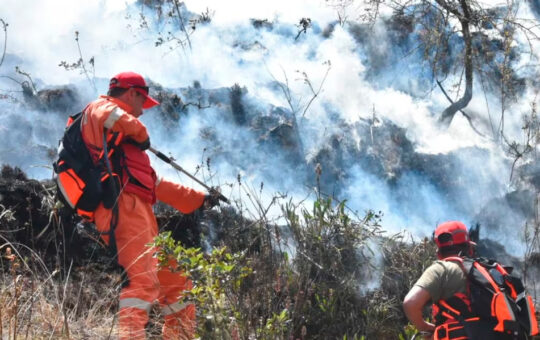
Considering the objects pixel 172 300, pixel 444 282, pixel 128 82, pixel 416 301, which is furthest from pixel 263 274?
pixel 128 82

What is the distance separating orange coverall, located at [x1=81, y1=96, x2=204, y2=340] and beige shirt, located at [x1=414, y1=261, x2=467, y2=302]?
1265mm

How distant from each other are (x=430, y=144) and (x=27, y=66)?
429 cm

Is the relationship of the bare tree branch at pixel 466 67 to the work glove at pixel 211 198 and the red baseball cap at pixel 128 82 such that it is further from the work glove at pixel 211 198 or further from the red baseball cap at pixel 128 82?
the red baseball cap at pixel 128 82

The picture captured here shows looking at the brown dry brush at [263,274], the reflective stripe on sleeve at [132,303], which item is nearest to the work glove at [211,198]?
the brown dry brush at [263,274]

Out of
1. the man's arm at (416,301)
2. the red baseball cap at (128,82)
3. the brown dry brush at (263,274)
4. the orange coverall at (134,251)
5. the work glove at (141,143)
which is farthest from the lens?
the red baseball cap at (128,82)

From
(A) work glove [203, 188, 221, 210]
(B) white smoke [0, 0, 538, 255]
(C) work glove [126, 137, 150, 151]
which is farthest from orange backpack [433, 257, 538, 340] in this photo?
(B) white smoke [0, 0, 538, 255]

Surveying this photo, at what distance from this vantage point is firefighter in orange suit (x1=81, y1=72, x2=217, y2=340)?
3.81m

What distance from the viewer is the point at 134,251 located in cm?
399

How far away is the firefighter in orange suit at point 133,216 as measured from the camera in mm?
3809

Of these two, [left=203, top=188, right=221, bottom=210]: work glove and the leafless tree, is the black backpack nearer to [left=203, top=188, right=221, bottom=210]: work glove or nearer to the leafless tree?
[left=203, top=188, right=221, bottom=210]: work glove

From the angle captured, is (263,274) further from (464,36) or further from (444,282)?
(464,36)

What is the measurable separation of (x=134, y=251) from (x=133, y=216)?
0.23 meters

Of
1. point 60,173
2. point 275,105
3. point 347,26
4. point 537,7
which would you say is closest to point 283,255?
point 60,173

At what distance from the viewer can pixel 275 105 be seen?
7227 millimetres
